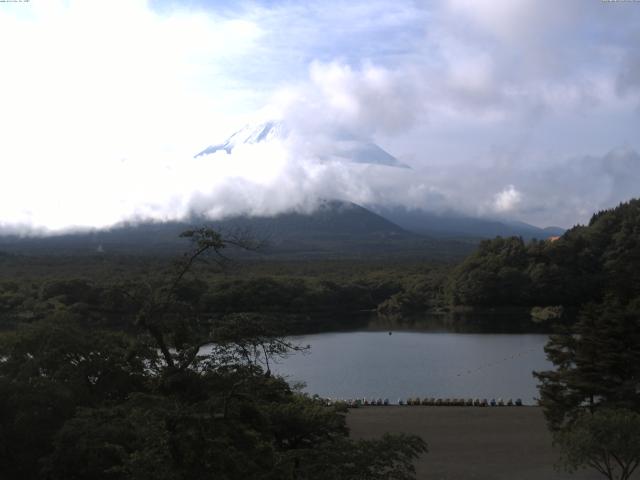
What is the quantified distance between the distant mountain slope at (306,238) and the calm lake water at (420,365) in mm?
54480

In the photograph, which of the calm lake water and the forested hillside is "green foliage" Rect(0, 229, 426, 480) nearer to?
the calm lake water

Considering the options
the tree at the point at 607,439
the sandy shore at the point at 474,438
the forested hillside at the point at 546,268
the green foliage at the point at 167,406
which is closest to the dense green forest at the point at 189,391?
the green foliage at the point at 167,406

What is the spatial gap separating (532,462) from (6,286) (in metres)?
35.9

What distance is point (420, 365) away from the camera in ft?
88.5

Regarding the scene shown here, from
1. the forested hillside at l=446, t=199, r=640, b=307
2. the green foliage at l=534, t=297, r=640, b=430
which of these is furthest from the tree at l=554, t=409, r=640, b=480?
the forested hillside at l=446, t=199, r=640, b=307

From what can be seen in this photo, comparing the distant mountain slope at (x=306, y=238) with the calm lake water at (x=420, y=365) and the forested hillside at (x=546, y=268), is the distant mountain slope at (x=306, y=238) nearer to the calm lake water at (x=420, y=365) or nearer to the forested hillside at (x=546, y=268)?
the forested hillside at (x=546, y=268)

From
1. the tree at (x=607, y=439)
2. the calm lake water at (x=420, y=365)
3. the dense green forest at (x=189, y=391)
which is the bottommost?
the calm lake water at (x=420, y=365)

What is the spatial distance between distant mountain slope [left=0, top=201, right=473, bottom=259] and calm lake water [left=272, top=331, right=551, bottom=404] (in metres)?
54.5

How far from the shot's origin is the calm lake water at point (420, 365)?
2233cm

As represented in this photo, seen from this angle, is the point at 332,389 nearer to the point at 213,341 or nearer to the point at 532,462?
the point at 532,462

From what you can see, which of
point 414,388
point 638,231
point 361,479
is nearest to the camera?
point 361,479

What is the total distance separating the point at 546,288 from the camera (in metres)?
47.6

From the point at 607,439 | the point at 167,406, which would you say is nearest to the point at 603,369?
the point at 607,439

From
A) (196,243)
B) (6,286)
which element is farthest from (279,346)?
(6,286)
